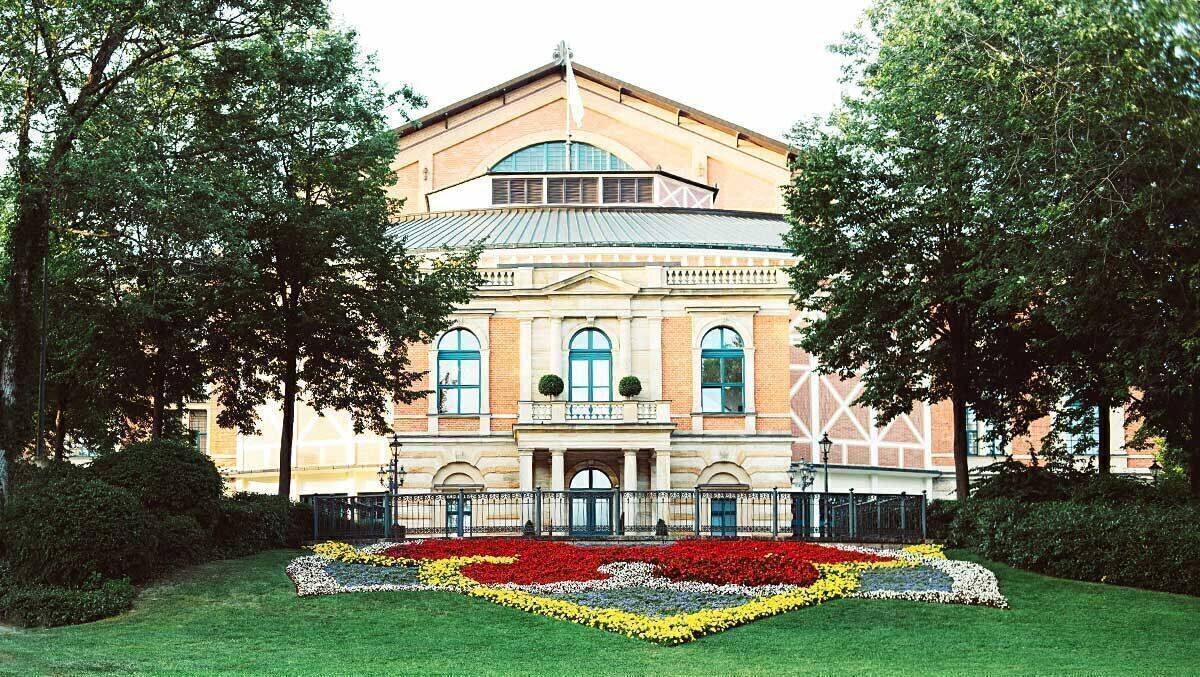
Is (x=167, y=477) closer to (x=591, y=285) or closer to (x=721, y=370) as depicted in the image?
(x=591, y=285)

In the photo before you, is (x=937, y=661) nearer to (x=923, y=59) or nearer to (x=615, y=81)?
(x=923, y=59)

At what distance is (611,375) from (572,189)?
1295 cm

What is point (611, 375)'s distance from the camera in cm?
4138

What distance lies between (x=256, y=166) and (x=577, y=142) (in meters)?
31.3

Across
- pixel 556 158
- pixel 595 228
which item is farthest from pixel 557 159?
pixel 595 228

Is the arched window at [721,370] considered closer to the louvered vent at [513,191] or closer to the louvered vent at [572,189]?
the louvered vent at [572,189]

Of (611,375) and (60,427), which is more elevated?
(611,375)

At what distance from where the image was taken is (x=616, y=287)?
4106cm

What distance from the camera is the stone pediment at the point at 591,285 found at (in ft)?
135

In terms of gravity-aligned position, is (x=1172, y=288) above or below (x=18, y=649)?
above

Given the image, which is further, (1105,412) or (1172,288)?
(1105,412)

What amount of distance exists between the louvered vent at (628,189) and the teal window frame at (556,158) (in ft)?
14.2

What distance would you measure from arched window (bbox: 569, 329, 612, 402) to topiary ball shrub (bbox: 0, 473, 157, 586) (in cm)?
2134

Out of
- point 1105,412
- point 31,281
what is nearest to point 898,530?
point 1105,412
